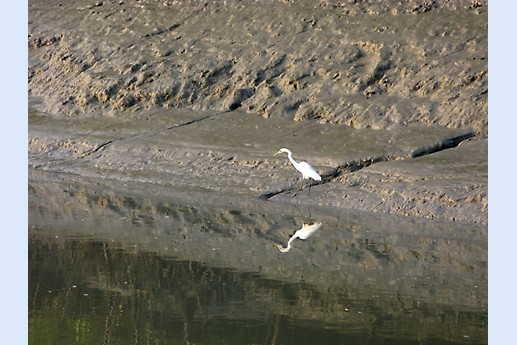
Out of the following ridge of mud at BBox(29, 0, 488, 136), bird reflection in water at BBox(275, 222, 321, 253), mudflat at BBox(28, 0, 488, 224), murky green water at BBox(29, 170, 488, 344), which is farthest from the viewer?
ridge of mud at BBox(29, 0, 488, 136)

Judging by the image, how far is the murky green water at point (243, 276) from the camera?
31.9ft

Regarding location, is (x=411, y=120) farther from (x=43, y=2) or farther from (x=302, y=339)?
(x=43, y=2)

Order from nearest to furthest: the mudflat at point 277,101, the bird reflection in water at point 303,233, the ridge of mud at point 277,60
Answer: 1. the bird reflection in water at point 303,233
2. the mudflat at point 277,101
3. the ridge of mud at point 277,60

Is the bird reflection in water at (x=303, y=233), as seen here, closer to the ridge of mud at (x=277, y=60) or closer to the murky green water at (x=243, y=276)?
the murky green water at (x=243, y=276)

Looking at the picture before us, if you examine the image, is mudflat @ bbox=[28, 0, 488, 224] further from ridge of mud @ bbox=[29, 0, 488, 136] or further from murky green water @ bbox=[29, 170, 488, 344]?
murky green water @ bbox=[29, 170, 488, 344]

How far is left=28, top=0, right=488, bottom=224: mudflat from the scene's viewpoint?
16328mm

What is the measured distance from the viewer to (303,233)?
557 inches

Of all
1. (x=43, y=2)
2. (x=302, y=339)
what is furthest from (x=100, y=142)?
(x=302, y=339)

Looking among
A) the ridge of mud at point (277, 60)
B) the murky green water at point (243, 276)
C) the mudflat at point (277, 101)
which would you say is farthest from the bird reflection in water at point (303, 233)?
the ridge of mud at point (277, 60)

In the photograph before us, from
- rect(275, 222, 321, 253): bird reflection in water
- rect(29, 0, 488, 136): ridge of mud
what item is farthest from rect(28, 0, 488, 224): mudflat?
rect(275, 222, 321, 253): bird reflection in water

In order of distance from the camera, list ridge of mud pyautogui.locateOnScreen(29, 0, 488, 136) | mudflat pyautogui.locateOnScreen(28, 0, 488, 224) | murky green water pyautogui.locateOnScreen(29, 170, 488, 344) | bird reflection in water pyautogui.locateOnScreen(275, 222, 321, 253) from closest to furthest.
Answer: murky green water pyautogui.locateOnScreen(29, 170, 488, 344) < bird reflection in water pyautogui.locateOnScreen(275, 222, 321, 253) < mudflat pyautogui.locateOnScreen(28, 0, 488, 224) < ridge of mud pyautogui.locateOnScreen(29, 0, 488, 136)

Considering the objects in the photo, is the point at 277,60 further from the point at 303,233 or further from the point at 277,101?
the point at 303,233

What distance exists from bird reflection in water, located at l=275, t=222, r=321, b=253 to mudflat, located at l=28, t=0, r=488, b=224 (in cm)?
129

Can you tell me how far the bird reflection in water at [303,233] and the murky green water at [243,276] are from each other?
0.08 meters
